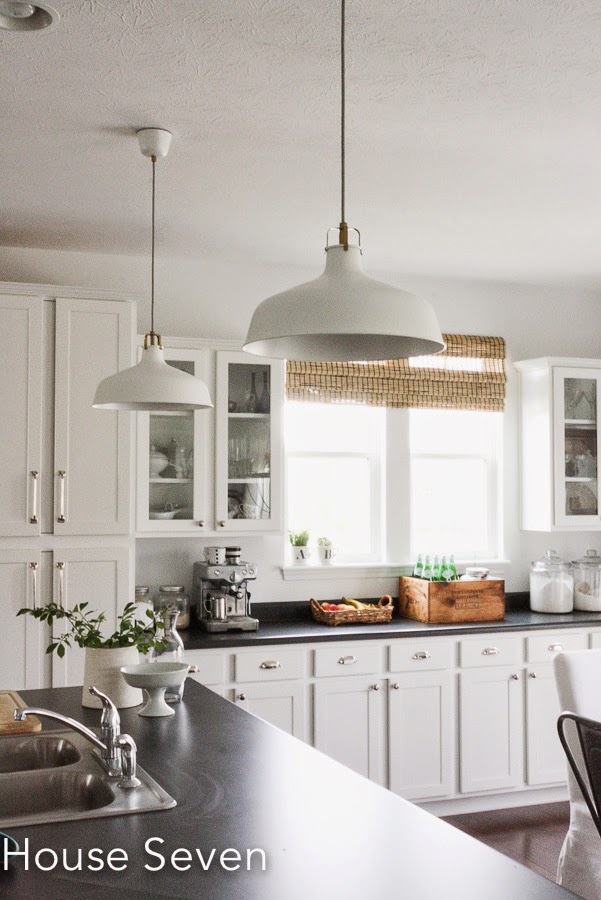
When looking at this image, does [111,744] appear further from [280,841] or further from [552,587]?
[552,587]

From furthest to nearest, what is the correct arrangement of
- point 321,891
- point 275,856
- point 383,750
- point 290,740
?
point 383,750
point 290,740
point 275,856
point 321,891

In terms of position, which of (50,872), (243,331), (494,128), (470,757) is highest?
(494,128)

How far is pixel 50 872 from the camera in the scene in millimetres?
1567

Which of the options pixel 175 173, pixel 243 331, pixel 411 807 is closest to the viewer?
pixel 411 807

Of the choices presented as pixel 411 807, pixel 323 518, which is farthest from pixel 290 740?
pixel 323 518

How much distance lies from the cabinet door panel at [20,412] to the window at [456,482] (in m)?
2.11

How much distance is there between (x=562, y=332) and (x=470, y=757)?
2.45m

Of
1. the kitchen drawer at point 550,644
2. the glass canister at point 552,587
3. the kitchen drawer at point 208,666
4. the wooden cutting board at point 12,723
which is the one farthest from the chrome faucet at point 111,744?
the glass canister at point 552,587

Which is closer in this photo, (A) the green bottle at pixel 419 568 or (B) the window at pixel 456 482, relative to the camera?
(A) the green bottle at pixel 419 568

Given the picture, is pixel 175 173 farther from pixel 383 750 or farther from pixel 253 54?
Result: pixel 383 750

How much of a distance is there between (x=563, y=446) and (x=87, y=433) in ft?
8.30

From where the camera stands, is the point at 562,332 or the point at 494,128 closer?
the point at 494,128

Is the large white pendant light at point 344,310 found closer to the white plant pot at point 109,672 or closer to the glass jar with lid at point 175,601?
the white plant pot at point 109,672

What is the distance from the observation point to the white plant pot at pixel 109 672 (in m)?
2.74
